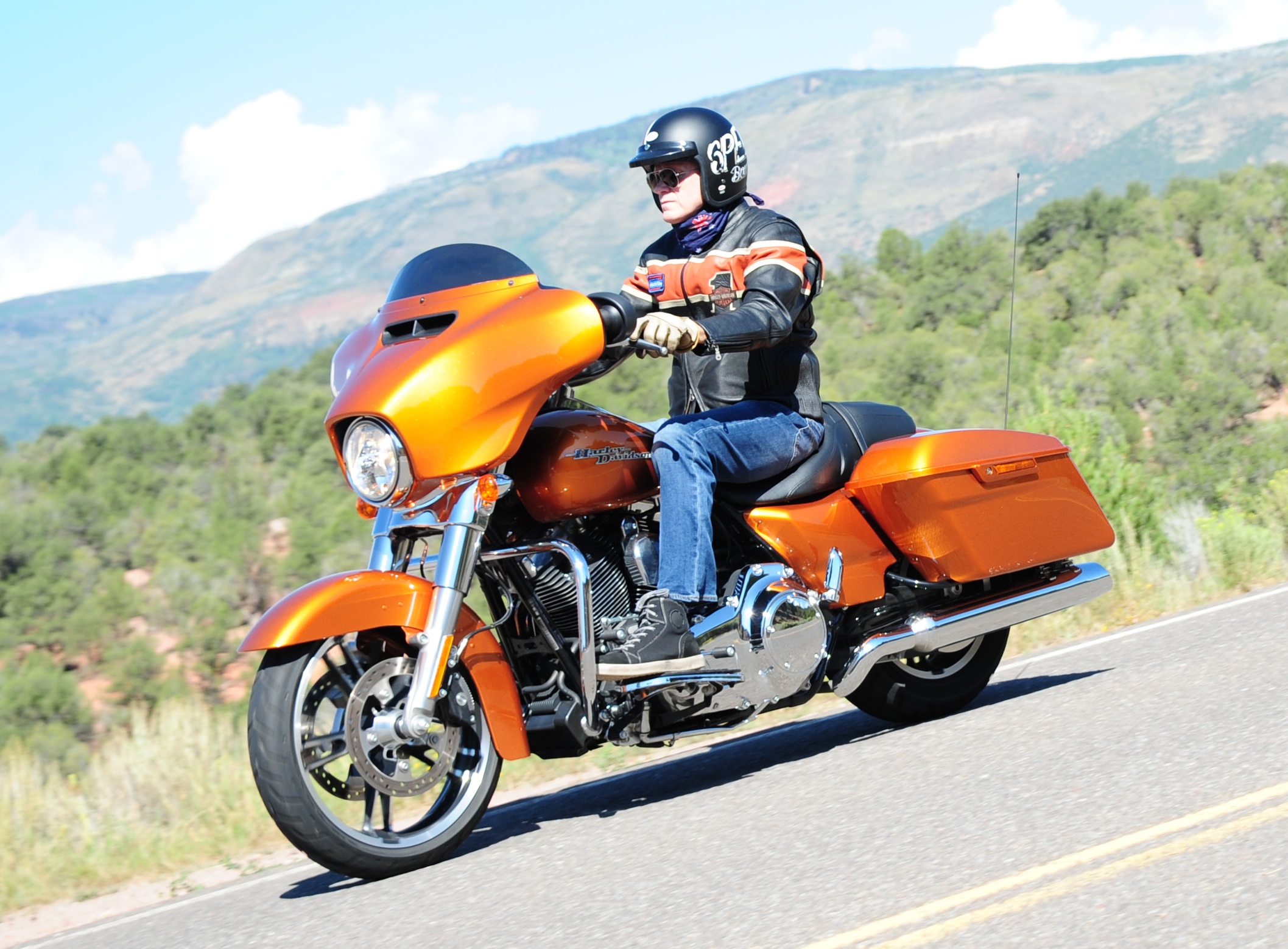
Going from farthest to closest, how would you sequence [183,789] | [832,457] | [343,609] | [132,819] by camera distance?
[183,789], [132,819], [832,457], [343,609]

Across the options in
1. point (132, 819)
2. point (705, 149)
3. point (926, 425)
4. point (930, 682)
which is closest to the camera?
point (705, 149)

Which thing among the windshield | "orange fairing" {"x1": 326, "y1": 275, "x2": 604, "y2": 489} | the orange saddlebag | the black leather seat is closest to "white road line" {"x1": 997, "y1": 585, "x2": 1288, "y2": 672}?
the orange saddlebag

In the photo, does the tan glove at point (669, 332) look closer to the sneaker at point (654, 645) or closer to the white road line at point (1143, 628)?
the sneaker at point (654, 645)

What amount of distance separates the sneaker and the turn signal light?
66cm

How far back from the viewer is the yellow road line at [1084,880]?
3.38 metres

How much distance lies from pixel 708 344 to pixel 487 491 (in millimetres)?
956

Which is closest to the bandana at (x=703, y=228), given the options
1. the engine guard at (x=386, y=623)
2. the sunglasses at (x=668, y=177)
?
the sunglasses at (x=668, y=177)

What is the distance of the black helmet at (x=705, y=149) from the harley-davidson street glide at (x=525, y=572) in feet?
2.81

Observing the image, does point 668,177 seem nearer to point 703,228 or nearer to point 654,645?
point 703,228

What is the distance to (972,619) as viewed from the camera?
6.04 meters

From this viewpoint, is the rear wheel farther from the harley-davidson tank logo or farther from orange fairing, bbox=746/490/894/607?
the harley-davidson tank logo

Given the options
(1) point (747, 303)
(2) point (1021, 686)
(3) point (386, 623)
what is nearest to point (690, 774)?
(2) point (1021, 686)

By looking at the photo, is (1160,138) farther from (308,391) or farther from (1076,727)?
(1076,727)

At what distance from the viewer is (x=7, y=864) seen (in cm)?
571
